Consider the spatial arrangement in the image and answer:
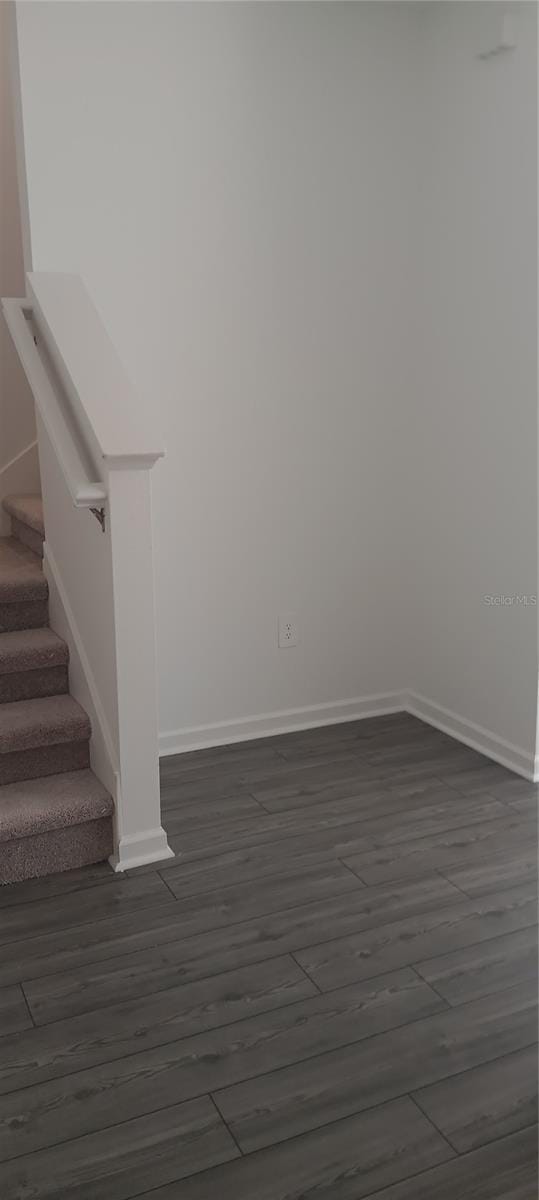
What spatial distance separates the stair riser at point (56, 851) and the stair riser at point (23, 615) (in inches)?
31.7

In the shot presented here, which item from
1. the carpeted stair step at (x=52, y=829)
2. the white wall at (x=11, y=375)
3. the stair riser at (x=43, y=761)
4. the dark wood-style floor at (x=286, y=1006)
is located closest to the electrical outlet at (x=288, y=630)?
the dark wood-style floor at (x=286, y=1006)

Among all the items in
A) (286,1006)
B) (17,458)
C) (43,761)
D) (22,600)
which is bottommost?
(286,1006)

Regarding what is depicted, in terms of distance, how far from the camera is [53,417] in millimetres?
2715

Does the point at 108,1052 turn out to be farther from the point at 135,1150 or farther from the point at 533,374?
the point at 533,374

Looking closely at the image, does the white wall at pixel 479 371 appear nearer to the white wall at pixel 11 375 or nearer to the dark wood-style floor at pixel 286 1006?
the dark wood-style floor at pixel 286 1006

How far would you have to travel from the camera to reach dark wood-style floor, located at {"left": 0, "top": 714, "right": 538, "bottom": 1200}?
5.60 ft

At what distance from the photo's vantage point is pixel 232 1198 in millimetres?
→ 1631

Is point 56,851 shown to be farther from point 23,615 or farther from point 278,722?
point 278,722

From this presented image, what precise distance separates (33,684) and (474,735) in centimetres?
155

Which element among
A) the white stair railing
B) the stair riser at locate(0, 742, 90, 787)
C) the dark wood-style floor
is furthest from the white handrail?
the dark wood-style floor

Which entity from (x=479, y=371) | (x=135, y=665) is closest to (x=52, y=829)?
(x=135, y=665)

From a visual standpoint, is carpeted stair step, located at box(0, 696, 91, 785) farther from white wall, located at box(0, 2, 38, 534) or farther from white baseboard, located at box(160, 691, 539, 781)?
white wall, located at box(0, 2, 38, 534)

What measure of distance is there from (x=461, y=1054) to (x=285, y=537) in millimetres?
1948

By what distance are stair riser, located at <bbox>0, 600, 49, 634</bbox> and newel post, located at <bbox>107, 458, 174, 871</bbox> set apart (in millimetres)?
739
